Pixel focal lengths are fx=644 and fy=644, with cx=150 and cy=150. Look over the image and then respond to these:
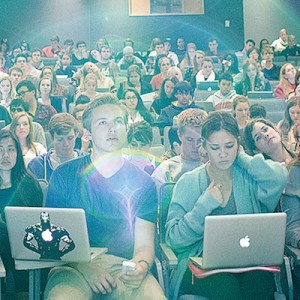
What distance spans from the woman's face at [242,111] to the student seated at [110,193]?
2.48 metres

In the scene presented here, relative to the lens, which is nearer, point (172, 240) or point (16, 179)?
point (172, 240)

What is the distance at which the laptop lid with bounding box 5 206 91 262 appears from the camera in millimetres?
2893

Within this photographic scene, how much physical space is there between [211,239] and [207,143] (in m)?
0.67

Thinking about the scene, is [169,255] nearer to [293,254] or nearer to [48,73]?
[293,254]

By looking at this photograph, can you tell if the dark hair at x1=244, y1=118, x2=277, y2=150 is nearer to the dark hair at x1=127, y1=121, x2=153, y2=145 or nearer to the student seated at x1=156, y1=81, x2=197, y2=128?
the dark hair at x1=127, y1=121, x2=153, y2=145

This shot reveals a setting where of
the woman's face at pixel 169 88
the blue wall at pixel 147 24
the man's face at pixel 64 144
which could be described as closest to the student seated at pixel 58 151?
the man's face at pixel 64 144

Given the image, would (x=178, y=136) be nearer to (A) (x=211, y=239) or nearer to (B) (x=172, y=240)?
(B) (x=172, y=240)

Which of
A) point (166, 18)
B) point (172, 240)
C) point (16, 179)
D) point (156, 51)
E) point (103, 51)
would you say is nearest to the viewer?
point (172, 240)

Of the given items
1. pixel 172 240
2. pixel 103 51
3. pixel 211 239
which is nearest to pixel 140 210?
pixel 172 240

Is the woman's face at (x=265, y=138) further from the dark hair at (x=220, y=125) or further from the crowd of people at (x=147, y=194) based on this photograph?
→ the dark hair at (x=220, y=125)

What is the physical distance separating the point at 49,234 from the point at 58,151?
154 centimetres

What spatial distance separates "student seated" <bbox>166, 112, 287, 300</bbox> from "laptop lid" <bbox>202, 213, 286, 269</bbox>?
182 millimetres

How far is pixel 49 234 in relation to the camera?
293cm

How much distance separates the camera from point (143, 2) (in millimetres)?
17062
